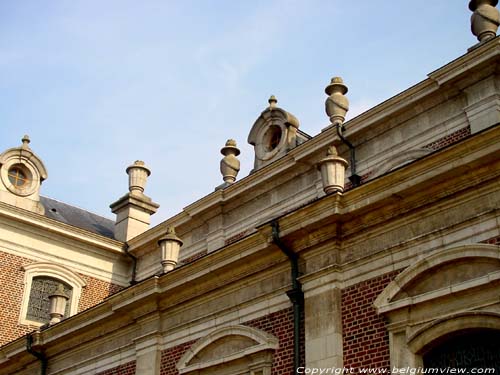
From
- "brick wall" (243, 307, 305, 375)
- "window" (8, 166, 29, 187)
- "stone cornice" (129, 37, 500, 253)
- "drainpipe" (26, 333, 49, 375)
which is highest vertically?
"window" (8, 166, 29, 187)

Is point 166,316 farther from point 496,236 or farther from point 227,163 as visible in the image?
point 227,163

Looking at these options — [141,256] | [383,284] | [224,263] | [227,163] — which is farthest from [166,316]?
[141,256]

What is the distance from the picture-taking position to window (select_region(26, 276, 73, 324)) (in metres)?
24.0

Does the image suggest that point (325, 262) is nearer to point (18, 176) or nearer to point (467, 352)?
point (467, 352)

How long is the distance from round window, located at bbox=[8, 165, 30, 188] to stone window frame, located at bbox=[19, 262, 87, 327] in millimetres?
3158

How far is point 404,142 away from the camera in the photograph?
18.4m

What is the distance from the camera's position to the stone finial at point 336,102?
2000cm

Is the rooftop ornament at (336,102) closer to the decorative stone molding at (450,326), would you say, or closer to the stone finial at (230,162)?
the stone finial at (230,162)

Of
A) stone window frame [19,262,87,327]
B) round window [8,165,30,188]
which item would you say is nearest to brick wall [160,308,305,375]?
stone window frame [19,262,87,327]

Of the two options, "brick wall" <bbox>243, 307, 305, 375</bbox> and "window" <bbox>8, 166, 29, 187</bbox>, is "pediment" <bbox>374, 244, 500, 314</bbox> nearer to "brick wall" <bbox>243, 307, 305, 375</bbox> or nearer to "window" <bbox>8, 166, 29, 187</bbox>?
"brick wall" <bbox>243, 307, 305, 375</bbox>

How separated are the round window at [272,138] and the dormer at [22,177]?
8553 millimetres

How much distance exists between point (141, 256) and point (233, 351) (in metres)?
13.9

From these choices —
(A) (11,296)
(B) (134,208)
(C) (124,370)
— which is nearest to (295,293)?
(C) (124,370)

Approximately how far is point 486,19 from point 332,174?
7030 millimetres
